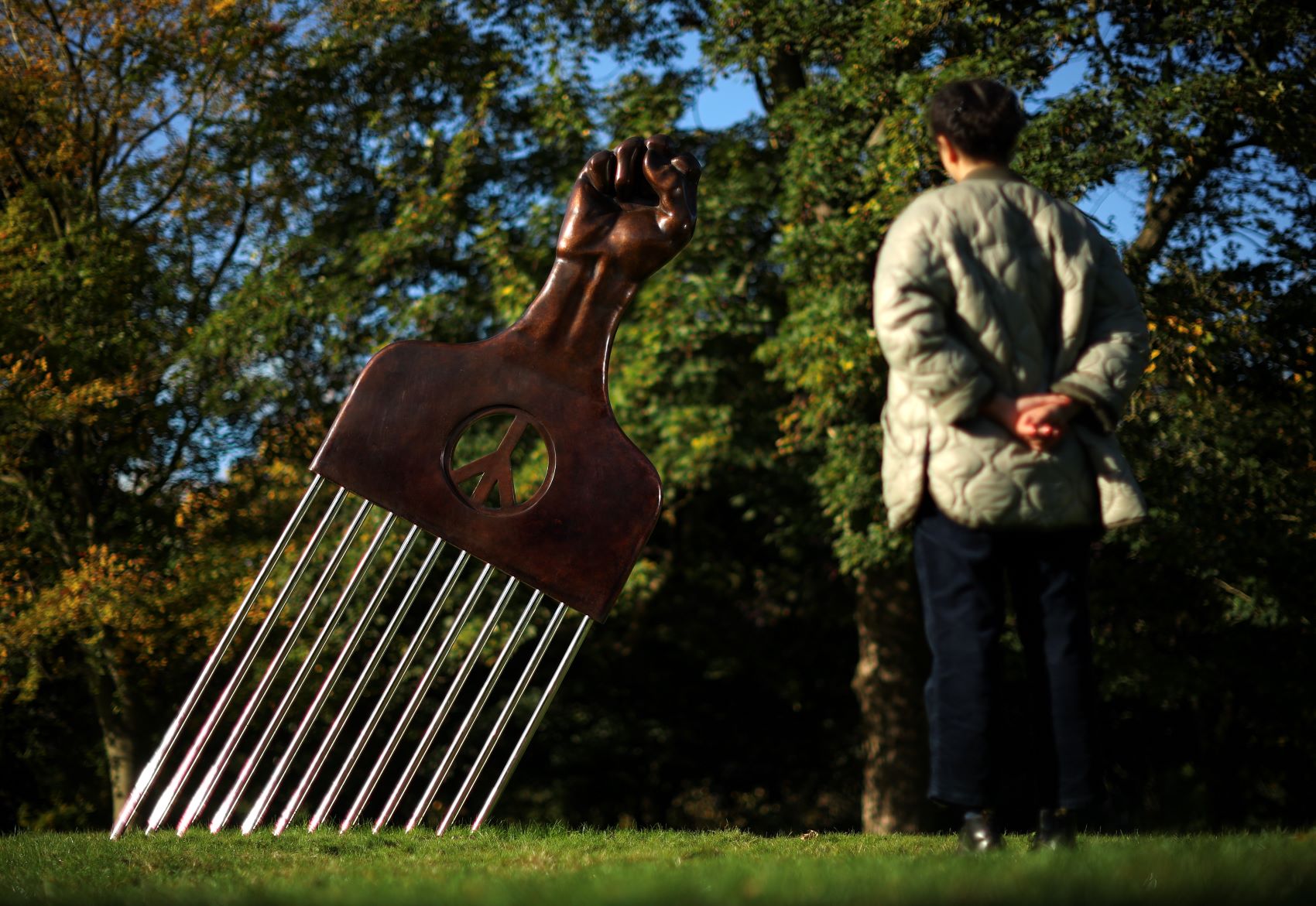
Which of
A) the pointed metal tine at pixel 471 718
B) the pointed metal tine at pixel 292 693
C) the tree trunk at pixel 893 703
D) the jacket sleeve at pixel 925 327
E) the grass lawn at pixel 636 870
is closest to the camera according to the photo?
the grass lawn at pixel 636 870

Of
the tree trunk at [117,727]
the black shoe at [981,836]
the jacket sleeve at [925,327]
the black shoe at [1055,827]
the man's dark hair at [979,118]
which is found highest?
the man's dark hair at [979,118]

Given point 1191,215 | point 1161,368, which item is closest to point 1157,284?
point 1161,368

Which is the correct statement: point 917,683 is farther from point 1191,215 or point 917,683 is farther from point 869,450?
point 1191,215

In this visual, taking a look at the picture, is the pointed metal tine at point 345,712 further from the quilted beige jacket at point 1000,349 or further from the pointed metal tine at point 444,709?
the quilted beige jacket at point 1000,349

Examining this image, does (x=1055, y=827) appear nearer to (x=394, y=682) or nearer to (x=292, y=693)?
(x=394, y=682)

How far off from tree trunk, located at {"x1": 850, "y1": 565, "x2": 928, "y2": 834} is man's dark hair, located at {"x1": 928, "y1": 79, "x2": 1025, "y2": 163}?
7.70m

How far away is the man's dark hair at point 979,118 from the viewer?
3.31 metres

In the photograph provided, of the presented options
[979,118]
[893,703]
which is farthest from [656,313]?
[979,118]

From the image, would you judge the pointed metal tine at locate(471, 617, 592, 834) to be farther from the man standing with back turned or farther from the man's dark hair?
the man's dark hair

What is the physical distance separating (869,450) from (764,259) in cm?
230

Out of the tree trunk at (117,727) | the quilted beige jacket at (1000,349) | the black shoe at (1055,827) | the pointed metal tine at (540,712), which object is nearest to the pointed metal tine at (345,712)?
the pointed metal tine at (540,712)

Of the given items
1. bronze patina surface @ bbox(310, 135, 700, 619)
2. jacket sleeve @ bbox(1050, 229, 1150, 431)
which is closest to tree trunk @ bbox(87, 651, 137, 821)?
bronze patina surface @ bbox(310, 135, 700, 619)

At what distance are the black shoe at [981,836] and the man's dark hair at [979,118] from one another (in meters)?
1.56

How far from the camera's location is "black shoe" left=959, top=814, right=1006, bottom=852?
10.5ft
